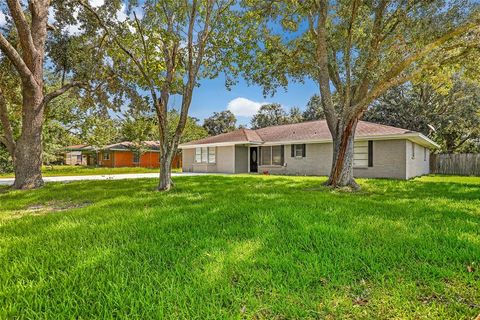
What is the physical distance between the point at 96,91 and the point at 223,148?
11.1 metres

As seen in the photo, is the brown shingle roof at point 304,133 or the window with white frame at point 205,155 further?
the window with white frame at point 205,155

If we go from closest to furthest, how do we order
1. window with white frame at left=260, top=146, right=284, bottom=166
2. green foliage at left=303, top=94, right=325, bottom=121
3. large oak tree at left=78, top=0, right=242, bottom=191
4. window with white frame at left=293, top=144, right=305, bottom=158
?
large oak tree at left=78, top=0, right=242, bottom=191
window with white frame at left=293, top=144, right=305, bottom=158
window with white frame at left=260, top=146, right=284, bottom=166
green foliage at left=303, top=94, right=325, bottom=121

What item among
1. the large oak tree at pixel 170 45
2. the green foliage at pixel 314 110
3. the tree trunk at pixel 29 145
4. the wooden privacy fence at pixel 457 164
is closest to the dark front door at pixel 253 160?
the large oak tree at pixel 170 45

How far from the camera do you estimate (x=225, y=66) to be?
992 cm

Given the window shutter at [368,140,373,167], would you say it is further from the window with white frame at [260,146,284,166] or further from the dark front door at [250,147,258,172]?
the dark front door at [250,147,258,172]

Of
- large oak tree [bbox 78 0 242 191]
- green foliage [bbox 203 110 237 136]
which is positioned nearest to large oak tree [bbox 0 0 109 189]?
large oak tree [bbox 78 0 242 191]

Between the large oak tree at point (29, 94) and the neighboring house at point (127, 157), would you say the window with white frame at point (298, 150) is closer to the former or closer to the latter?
the large oak tree at point (29, 94)

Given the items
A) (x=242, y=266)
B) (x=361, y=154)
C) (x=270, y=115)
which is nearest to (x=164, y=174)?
(x=242, y=266)

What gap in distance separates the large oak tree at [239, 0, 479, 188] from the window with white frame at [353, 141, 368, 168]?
602cm

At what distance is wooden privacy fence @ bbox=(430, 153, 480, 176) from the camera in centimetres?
1878

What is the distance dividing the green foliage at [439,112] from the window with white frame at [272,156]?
14702mm

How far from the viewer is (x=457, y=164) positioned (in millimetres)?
19578

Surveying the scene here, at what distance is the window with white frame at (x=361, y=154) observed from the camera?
50.6ft

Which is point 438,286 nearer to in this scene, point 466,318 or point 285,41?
point 466,318
